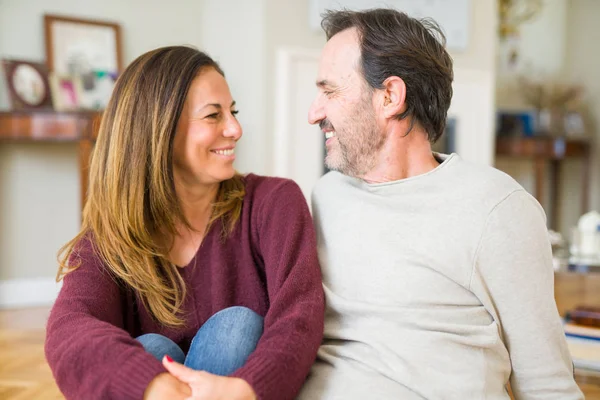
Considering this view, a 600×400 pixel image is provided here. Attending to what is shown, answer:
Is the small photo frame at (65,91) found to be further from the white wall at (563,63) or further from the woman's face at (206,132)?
the white wall at (563,63)

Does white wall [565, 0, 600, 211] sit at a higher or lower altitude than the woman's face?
higher

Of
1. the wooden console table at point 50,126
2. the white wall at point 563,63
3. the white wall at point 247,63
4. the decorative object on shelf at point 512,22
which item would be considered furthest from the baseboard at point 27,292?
the decorative object on shelf at point 512,22

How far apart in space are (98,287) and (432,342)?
0.64 metres

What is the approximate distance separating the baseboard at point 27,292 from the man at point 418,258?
259cm

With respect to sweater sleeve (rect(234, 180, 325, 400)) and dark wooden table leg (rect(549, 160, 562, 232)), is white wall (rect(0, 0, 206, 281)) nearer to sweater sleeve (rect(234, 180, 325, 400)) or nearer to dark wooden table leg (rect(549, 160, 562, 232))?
sweater sleeve (rect(234, 180, 325, 400))

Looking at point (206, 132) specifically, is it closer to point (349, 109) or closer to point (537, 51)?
point (349, 109)

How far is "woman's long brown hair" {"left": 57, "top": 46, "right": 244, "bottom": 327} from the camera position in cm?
134

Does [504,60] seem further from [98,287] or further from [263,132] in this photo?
[98,287]

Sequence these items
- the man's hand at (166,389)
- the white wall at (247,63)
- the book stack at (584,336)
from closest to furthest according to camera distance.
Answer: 1. the man's hand at (166,389)
2. the book stack at (584,336)
3. the white wall at (247,63)

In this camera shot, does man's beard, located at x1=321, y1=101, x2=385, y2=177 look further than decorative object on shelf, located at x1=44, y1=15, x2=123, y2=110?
No

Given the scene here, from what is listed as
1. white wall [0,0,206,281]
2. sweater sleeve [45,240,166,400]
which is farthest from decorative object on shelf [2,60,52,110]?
sweater sleeve [45,240,166,400]

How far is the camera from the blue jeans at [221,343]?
45.5 inches

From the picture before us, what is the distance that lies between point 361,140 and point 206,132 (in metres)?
0.34

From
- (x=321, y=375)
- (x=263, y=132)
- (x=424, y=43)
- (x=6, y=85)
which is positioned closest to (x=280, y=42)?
(x=263, y=132)
